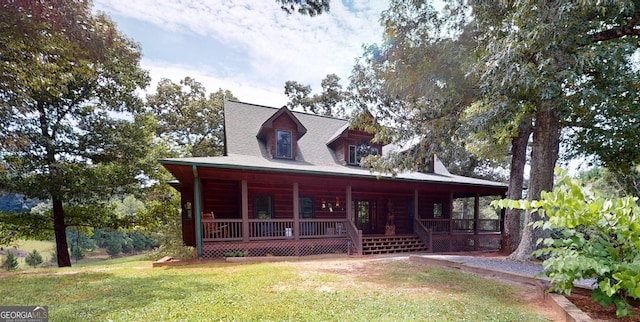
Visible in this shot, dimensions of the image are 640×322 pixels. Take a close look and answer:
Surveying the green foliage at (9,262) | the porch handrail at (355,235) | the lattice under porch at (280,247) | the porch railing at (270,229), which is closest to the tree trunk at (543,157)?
the porch handrail at (355,235)

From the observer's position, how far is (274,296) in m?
4.76

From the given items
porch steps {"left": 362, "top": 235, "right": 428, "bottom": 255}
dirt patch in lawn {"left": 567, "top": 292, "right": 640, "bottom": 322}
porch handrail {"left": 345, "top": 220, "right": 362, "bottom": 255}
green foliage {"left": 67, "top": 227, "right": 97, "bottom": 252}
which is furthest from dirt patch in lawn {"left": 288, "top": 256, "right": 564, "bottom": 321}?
green foliage {"left": 67, "top": 227, "right": 97, "bottom": 252}

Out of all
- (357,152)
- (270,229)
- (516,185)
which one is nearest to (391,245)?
(357,152)

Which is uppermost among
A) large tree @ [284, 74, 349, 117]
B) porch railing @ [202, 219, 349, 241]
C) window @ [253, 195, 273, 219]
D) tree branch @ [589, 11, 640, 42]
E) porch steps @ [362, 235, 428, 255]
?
large tree @ [284, 74, 349, 117]

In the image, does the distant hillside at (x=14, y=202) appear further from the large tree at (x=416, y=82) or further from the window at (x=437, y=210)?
the window at (x=437, y=210)

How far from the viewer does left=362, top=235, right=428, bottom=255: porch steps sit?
1184 centimetres

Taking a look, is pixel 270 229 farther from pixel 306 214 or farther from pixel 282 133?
A: pixel 282 133

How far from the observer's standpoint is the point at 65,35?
22.0 ft

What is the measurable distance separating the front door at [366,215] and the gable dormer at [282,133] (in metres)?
4.80

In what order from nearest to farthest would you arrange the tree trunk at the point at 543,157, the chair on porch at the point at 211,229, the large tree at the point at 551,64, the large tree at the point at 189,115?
the large tree at the point at 551,64 < the tree trunk at the point at 543,157 < the chair on porch at the point at 211,229 < the large tree at the point at 189,115

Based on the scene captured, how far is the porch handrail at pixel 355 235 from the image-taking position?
11016 mm

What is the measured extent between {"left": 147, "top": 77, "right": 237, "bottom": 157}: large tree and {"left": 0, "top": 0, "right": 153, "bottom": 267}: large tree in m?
7.44

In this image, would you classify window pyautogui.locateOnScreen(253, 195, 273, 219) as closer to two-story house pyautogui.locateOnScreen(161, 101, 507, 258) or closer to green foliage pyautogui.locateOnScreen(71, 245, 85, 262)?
two-story house pyautogui.locateOnScreen(161, 101, 507, 258)

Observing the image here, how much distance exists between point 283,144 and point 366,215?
613cm
